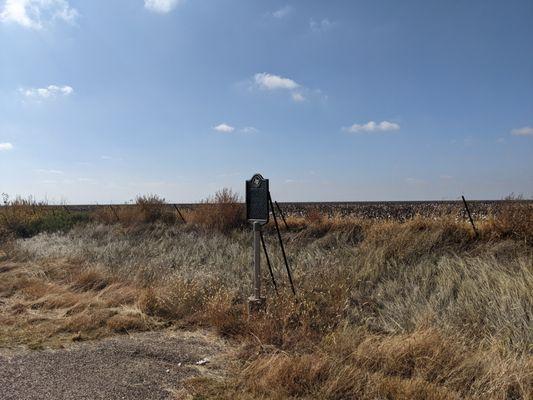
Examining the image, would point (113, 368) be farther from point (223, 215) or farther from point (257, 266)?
point (223, 215)

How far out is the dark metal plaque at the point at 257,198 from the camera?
706 cm

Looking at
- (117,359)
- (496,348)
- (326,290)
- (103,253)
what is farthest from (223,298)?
(103,253)

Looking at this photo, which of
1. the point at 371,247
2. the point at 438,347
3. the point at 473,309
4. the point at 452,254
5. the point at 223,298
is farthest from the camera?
the point at 371,247

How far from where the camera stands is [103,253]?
13680 millimetres

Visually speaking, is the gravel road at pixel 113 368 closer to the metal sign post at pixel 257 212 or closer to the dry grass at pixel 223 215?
the metal sign post at pixel 257 212

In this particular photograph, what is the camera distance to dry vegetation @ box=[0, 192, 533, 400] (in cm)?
463

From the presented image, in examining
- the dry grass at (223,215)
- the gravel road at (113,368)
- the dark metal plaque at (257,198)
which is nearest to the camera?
the gravel road at (113,368)

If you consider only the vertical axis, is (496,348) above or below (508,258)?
below

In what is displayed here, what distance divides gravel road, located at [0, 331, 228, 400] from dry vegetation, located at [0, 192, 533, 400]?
0.41 metres

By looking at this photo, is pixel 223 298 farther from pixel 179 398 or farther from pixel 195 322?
pixel 179 398

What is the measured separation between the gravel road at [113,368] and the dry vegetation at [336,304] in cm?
41

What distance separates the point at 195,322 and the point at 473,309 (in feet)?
13.7

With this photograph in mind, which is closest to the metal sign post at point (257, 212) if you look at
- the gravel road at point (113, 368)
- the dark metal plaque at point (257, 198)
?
the dark metal plaque at point (257, 198)

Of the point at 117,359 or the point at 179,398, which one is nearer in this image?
the point at 179,398
